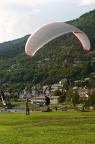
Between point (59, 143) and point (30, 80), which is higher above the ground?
point (30, 80)

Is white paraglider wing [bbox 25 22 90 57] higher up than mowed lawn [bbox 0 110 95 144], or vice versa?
white paraglider wing [bbox 25 22 90 57]

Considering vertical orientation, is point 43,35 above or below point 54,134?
above

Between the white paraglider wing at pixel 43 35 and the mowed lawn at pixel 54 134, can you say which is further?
the white paraglider wing at pixel 43 35

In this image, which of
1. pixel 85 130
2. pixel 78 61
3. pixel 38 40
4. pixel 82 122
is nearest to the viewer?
pixel 85 130

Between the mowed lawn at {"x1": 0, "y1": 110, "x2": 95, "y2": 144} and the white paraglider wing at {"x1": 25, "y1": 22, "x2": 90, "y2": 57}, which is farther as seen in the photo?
the white paraglider wing at {"x1": 25, "y1": 22, "x2": 90, "y2": 57}

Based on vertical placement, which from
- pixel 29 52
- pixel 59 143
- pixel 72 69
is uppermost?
pixel 72 69

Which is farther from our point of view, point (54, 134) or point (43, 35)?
point (43, 35)

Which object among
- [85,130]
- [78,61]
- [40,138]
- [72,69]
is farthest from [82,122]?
[78,61]

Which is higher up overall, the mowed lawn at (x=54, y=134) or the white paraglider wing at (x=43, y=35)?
the white paraglider wing at (x=43, y=35)

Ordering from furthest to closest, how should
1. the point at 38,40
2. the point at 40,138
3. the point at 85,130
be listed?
the point at 38,40 < the point at 85,130 < the point at 40,138

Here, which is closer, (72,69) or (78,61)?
(72,69)

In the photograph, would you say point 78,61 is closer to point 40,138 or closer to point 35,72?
point 35,72
